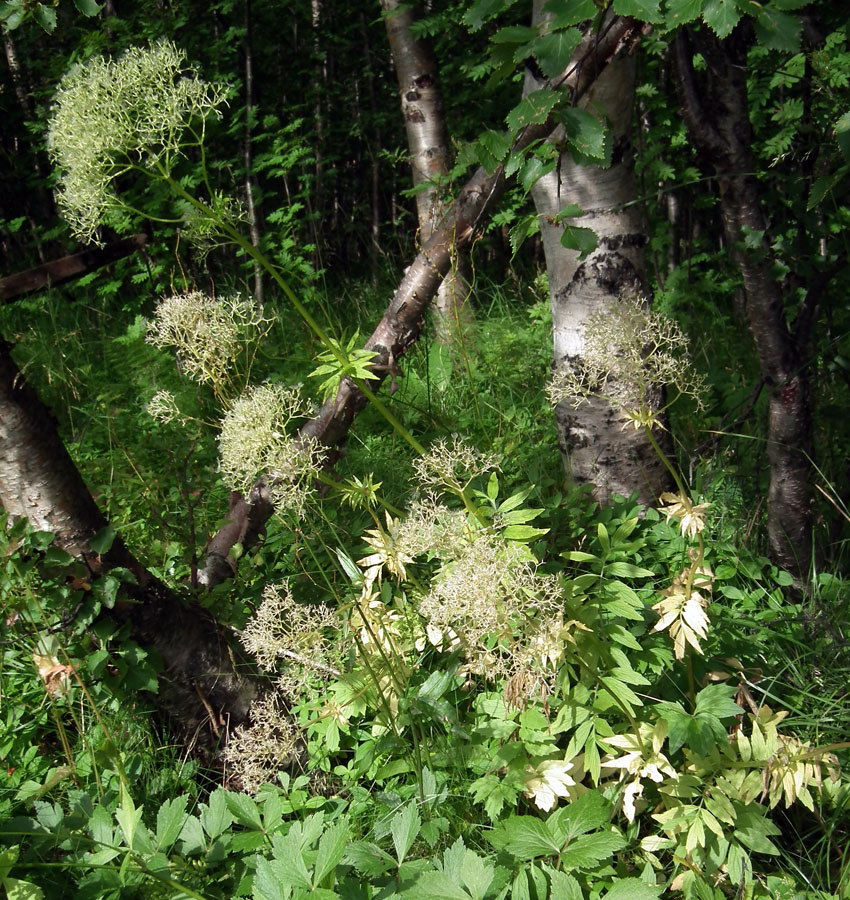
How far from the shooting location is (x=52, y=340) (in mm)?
5035

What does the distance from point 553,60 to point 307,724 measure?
5.34 ft

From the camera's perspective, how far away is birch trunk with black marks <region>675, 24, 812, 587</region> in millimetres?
2311

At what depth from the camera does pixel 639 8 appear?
1.27 meters

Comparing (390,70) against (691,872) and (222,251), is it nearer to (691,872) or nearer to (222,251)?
(222,251)

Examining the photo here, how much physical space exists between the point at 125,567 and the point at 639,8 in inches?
71.8

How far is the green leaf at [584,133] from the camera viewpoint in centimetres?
142

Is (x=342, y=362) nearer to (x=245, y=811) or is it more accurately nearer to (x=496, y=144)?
(x=496, y=144)

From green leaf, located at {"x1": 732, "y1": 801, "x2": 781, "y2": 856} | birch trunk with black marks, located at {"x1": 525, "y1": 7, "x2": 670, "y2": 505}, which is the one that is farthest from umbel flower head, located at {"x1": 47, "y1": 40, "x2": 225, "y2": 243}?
green leaf, located at {"x1": 732, "y1": 801, "x2": 781, "y2": 856}

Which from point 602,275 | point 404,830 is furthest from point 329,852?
point 602,275

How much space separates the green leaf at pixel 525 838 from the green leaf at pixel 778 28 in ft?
5.24

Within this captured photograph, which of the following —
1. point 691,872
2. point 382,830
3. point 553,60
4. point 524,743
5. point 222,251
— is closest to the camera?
point 553,60

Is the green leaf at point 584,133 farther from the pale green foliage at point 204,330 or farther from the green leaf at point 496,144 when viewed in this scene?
the pale green foliage at point 204,330

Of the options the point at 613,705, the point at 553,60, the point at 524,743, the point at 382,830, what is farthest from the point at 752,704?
the point at 553,60

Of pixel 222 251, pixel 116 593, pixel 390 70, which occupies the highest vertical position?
pixel 390 70
